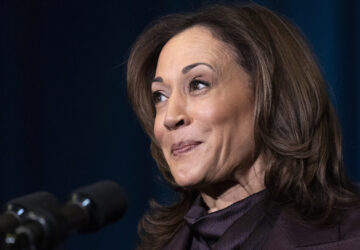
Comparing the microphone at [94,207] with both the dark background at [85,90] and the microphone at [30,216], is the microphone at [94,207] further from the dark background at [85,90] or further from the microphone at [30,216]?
the dark background at [85,90]

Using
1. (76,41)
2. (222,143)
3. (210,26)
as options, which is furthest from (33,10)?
(222,143)

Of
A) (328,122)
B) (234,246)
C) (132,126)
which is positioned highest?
(328,122)

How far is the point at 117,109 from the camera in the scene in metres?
2.38

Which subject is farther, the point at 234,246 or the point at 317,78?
the point at 317,78

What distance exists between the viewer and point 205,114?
1195mm

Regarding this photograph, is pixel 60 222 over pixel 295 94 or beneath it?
over

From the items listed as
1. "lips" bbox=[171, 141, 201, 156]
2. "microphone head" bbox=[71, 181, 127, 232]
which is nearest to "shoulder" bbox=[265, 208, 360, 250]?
"lips" bbox=[171, 141, 201, 156]

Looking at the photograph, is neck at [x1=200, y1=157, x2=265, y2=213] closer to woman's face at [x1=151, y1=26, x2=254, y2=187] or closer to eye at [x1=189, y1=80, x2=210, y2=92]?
woman's face at [x1=151, y1=26, x2=254, y2=187]

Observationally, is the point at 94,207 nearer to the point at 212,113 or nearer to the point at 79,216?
the point at 79,216

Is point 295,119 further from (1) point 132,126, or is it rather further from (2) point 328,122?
(1) point 132,126

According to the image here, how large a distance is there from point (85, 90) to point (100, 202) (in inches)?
64.6

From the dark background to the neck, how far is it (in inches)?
30.8

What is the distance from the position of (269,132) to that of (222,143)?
0.11 meters

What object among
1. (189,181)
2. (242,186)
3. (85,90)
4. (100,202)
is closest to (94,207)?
(100,202)
